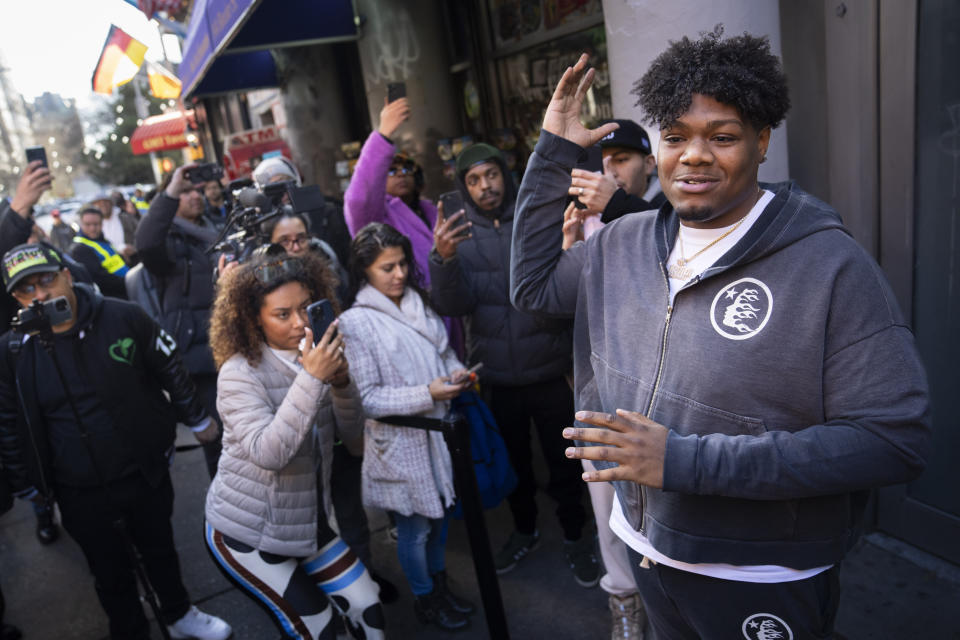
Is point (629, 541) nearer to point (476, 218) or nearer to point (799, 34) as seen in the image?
point (476, 218)

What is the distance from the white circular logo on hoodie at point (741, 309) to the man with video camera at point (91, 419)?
258cm

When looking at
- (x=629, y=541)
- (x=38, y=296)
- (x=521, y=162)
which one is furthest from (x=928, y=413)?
(x=521, y=162)

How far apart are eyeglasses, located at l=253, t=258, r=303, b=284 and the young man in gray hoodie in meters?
1.32

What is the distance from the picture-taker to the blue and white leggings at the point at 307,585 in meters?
2.35

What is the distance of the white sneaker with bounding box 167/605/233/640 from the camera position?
327cm

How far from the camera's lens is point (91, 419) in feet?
9.59

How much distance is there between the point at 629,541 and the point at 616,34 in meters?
2.59

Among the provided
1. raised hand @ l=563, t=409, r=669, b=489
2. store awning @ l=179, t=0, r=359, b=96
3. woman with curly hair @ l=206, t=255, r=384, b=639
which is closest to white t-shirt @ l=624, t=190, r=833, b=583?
raised hand @ l=563, t=409, r=669, b=489

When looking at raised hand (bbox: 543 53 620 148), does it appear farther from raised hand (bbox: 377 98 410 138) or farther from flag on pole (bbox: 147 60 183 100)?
flag on pole (bbox: 147 60 183 100)

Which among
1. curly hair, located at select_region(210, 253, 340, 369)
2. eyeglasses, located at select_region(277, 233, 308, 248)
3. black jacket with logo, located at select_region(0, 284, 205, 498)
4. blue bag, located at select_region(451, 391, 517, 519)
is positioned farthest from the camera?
eyeglasses, located at select_region(277, 233, 308, 248)

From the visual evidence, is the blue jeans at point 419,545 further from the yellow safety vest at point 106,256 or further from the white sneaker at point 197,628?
the yellow safety vest at point 106,256

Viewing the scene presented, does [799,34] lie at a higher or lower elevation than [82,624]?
higher

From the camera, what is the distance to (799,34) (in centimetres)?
310

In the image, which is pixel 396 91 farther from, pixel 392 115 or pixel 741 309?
pixel 741 309
